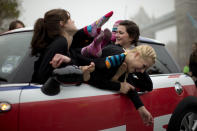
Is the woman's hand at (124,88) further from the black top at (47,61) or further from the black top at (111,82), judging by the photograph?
the black top at (47,61)

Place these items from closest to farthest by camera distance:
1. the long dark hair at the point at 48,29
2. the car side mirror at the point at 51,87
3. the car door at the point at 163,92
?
1. the car side mirror at the point at 51,87
2. the long dark hair at the point at 48,29
3. the car door at the point at 163,92

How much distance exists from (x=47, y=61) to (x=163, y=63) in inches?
77.5

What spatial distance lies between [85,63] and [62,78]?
0.70 meters

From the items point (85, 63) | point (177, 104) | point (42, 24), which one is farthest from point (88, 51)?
point (177, 104)

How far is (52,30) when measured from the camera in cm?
190

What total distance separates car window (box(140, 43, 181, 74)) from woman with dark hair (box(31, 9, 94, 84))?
143 centimetres

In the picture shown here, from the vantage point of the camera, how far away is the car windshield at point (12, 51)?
1.78m

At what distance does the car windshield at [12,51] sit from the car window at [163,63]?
169 centimetres

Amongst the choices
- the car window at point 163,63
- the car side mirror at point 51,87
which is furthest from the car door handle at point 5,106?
the car window at point 163,63

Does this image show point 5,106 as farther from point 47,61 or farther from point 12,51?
point 12,51

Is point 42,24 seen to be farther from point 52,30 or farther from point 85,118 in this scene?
point 85,118

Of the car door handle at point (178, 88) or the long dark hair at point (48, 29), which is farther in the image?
the car door handle at point (178, 88)

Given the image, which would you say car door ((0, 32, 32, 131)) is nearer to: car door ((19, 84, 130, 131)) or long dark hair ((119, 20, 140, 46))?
car door ((19, 84, 130, 131))

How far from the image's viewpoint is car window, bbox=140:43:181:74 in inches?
117
